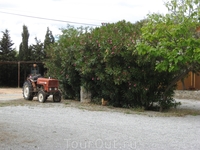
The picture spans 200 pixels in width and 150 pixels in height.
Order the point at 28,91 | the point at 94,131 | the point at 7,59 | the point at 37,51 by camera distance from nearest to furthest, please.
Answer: the point at 94,131 → the point at 28,91 → the point at 7,59 → the point at 37,51

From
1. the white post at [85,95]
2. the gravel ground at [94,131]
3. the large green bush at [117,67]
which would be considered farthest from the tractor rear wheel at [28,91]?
the gravel ground at [94,131]

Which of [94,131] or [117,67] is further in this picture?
[117,67]

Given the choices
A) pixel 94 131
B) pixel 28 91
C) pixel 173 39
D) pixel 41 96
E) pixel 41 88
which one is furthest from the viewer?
pixel 28 91

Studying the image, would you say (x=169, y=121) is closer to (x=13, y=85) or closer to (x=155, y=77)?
(x=155, y=77)

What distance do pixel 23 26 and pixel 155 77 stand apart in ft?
95.1

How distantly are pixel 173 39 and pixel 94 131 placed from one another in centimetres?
512

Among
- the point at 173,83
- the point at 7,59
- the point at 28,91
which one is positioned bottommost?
the point at 28,91

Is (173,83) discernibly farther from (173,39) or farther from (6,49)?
(6,49)

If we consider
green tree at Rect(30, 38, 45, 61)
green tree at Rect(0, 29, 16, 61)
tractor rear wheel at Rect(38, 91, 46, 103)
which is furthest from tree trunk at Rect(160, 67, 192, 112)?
green tree at Rect(0, 29, 16, 61)

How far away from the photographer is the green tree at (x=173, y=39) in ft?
39.4

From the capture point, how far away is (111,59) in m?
14.7

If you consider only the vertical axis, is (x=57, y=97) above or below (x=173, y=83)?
below

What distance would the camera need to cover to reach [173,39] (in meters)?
12.5

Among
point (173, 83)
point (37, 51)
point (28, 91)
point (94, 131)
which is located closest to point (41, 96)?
point (28, 91)
